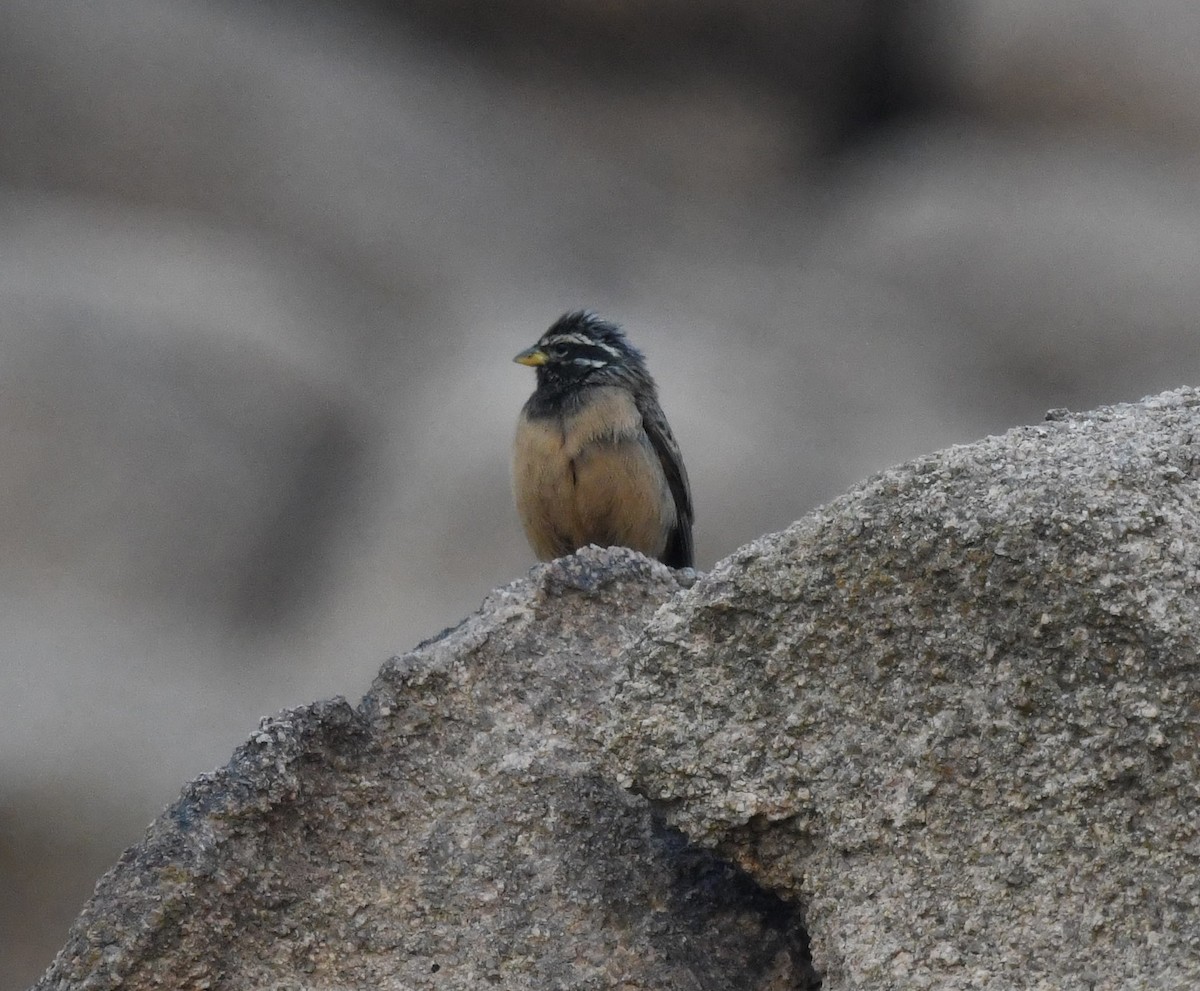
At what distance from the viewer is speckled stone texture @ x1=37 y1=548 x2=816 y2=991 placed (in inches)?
116

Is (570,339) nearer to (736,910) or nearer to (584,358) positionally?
(584,358)

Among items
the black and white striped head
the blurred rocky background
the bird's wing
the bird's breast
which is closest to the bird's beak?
the black and white striped head

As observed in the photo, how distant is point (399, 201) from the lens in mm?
16547

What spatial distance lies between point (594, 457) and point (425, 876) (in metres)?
3.90

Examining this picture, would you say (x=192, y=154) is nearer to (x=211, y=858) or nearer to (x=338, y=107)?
(x=338, y=107)

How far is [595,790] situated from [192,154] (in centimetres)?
1388

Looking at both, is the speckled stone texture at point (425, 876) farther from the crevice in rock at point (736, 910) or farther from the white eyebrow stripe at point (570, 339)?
the white eyebrow stripe at point (570, 339)

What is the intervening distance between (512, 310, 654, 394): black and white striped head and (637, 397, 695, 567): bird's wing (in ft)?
0.46

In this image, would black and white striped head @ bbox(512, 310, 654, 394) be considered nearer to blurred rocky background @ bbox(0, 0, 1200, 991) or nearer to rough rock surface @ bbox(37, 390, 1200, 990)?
rough rock surface @ bbox(37, 390, 1200, 990)

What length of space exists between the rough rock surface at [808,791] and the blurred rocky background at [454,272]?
420 inches

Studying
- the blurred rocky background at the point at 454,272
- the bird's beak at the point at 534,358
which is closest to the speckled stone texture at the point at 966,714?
the bird's beak at the point at 534,358

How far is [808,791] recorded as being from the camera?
108 inches

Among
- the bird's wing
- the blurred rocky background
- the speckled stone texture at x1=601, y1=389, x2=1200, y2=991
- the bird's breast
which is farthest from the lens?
the blurred rocky background

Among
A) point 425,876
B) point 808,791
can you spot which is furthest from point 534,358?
point 808,791
